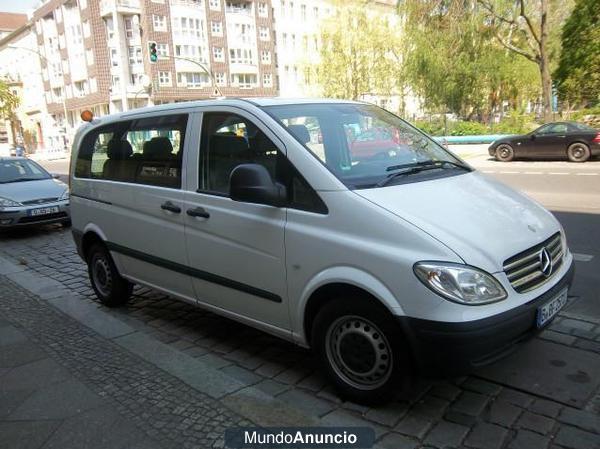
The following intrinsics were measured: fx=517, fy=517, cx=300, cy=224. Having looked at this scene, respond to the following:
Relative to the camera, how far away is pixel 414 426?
2984 millimetres

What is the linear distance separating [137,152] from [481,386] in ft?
11.2

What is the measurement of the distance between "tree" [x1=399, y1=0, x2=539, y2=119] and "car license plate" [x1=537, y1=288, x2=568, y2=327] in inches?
1023

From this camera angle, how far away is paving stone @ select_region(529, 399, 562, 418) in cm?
303

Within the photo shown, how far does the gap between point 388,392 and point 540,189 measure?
31.8 ft

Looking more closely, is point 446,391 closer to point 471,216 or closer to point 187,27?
point 471,216

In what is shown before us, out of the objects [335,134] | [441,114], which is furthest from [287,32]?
[335,134]

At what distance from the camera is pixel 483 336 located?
2.66 meters

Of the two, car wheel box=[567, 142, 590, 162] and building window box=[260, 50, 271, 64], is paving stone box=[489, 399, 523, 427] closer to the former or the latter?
car wheel box=[567, 142, 590, 162]

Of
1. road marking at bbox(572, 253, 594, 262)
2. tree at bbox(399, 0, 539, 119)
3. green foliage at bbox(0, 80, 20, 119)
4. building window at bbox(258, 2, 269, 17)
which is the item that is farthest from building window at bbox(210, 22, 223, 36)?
road marking at bbox(572, 253, 594, 262)

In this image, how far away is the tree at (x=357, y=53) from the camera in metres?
36.7

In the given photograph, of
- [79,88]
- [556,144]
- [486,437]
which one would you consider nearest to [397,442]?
[486,437]

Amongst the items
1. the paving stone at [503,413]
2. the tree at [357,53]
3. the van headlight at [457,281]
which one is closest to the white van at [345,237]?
the van headlight at [457,281]

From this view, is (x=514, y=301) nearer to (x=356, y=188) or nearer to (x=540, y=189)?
(x=356, y=188)

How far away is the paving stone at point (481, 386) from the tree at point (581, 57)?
26.5 m
